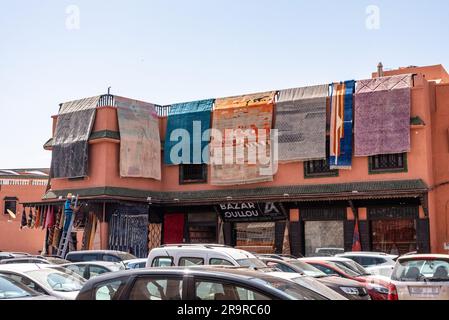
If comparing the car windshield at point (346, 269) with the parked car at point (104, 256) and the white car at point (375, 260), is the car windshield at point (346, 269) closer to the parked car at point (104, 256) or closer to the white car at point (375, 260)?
the white car at point (375, 260)

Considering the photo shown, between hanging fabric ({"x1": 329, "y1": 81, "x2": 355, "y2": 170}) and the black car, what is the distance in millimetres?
20018

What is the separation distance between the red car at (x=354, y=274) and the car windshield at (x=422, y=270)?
3.22 metres

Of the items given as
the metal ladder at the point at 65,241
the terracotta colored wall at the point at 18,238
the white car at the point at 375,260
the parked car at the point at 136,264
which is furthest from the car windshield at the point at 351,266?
the terracotta colored wall at the point at 18,238

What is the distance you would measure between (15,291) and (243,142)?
19.6m

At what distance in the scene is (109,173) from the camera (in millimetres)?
29109

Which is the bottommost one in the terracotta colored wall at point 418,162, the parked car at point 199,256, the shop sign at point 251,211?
the parked car at point 199,256

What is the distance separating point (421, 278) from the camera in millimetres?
9938

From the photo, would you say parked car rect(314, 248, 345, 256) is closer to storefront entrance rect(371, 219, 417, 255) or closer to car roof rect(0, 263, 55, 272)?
storefront entrance rect(371, 219, 417, 255)

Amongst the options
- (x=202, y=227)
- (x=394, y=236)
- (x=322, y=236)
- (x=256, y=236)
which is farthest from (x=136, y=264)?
(x=202, y=227)

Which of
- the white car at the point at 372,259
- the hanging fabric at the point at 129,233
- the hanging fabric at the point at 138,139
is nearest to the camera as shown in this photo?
the white car at the point at 372,259

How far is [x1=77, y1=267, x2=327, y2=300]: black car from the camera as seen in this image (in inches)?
231

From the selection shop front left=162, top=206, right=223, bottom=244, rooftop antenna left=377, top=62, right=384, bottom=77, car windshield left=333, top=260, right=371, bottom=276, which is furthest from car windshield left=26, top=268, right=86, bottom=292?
rooftop antenna left=377, top=62, right=384, bottom=77

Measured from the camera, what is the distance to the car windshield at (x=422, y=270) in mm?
9969
